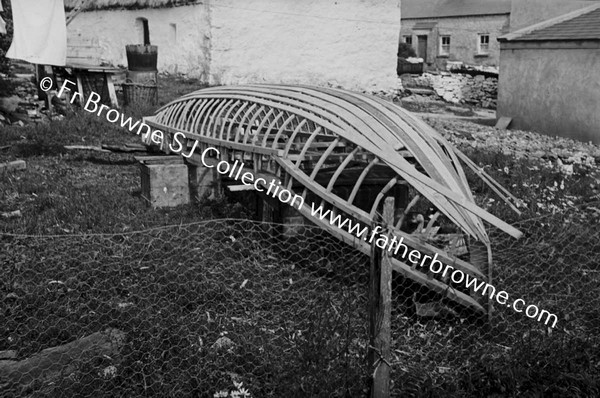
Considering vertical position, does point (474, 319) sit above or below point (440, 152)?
below

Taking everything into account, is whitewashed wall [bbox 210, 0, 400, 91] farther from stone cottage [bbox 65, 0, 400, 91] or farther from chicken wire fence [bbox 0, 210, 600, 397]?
chicken wire fence [bbox 0, 210, 600, 397]

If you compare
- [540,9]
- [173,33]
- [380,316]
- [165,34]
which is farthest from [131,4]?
[380,316]

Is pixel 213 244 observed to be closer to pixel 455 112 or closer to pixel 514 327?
pixel 514 327

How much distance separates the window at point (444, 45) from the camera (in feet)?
115

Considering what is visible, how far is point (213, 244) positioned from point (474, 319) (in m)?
A: 2.66

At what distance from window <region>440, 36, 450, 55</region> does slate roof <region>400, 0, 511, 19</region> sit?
116 centimetres

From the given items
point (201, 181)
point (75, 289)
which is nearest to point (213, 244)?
point (75, 289)

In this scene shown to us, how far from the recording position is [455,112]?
69.5 feet

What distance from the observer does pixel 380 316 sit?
12.5ft

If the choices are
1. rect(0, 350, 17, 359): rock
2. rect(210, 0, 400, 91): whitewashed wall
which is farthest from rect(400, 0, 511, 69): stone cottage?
rect(0, 350, 17, 359): rock

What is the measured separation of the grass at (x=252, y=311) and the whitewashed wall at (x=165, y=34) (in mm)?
11637

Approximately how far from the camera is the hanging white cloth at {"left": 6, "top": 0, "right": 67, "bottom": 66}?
1184 centimetres

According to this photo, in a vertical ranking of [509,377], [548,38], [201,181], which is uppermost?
[548,38]

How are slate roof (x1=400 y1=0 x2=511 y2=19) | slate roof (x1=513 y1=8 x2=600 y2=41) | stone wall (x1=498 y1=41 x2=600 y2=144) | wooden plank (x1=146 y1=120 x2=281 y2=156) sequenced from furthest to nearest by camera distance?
slate roof (x1=400 y1=0 x2=511 y2=19), slate roof (x1=513 y1=8 x2=600 y2=41), stone wall (x1=498 y1=41 x2=600 y2=144), wooden plank (x1=146 y1=120 x2=281 y2=156)
